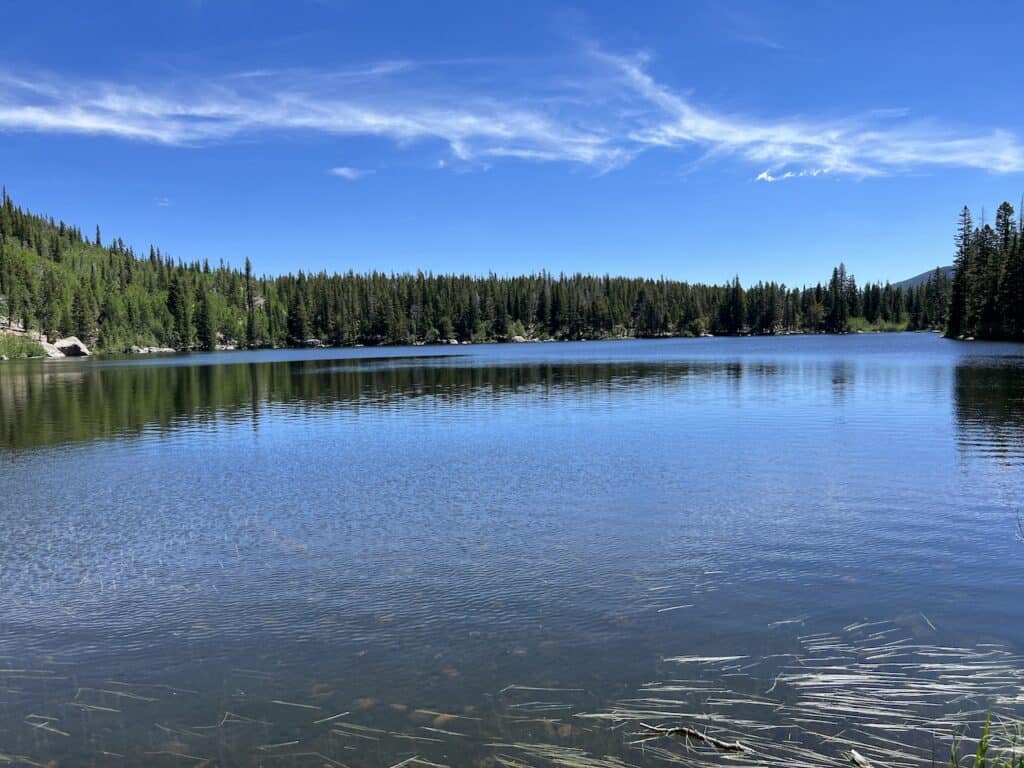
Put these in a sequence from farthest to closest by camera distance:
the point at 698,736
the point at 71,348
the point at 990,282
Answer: the point at 71,348 < the point at 990,282 < the point at 698,736

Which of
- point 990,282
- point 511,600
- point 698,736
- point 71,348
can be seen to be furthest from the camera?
point 71,348

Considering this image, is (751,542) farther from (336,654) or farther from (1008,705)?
(336,654)

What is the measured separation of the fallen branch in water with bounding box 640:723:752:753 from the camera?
732cm

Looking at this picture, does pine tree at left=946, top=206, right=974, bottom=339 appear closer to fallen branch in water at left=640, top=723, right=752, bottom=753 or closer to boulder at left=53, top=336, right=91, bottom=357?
fallen branch in water at left=640, top=723, right=752, bottom=753

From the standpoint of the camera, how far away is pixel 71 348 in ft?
579

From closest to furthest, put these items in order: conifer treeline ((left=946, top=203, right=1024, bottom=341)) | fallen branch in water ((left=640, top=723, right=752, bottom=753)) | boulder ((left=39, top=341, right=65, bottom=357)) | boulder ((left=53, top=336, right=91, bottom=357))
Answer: fallen branch in water ((left=640, top=723, right=752, bottom=753)) < conifer treeline ((left=946, top=203, right=1024, bottom=341)) < boulder ((left=39, top=341, right=65, bottom=357)) < boulder ((left=53, top=336, right=91, bottom=357))

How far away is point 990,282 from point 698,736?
132 m

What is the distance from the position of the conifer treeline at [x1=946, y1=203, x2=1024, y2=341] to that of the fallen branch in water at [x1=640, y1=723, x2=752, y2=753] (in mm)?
116499

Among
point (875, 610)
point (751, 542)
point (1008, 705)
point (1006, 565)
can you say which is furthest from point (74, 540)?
point (1006, 565)

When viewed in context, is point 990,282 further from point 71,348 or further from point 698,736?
point 71,348

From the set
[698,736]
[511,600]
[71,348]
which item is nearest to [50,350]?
[71,348]

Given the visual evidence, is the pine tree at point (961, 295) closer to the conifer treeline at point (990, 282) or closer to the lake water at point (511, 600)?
the conifer treeline at point (990, 282)

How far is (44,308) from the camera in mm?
194250

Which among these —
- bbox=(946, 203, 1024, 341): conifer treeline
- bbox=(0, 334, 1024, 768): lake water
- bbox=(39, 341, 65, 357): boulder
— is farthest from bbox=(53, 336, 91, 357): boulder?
bbox=(946, 203, 1024, 341): conifer treeline
